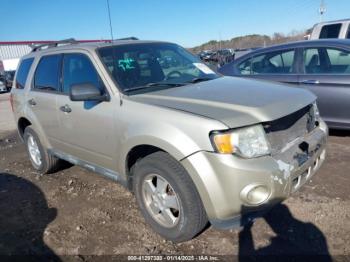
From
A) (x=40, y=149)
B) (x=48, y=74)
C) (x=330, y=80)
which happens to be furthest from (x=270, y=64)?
(x=40, y=149)

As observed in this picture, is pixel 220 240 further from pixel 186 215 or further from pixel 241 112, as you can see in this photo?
pixel 241 112

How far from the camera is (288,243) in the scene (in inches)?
123

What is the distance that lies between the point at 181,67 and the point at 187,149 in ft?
5.59

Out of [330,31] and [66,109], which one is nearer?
[66,109]

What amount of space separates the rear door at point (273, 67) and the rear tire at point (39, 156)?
3560 mm

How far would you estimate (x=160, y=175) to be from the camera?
123 inches

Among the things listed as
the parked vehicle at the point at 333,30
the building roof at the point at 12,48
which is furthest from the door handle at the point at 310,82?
the building roof at the point at 12,48

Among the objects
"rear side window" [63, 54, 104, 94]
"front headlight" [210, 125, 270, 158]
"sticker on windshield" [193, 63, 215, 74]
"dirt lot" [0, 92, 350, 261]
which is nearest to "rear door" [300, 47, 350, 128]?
"dirt lot" [0, 92, 350, 261]

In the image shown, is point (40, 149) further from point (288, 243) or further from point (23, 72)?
point (288, 243)

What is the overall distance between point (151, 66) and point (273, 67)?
2.96m

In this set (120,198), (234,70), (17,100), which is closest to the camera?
(120,198)

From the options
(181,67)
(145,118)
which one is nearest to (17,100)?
(181,67)

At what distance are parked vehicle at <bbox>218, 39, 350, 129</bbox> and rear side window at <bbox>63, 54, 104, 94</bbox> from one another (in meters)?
3.32

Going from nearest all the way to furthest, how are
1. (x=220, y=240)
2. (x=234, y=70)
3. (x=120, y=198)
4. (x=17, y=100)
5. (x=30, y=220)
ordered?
(x=220, y=240) < (x=30, y=220) < (x=120, y=198) < (x=17, y=100) < (x=234, y=70)
